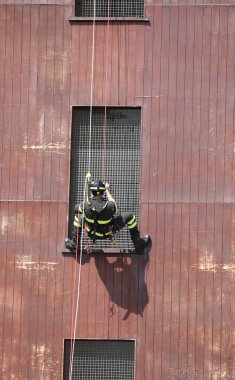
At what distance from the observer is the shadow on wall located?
19.9 meters

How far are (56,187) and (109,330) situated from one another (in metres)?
3.06

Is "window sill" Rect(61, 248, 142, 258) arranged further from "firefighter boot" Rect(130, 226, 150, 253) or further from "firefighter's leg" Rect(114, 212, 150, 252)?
"firefighter's leg" Rect(114, 212, 150, 252)

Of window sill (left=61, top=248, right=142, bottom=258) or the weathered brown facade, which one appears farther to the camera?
window sill (left=61, top=248, right=142, bottom=258)

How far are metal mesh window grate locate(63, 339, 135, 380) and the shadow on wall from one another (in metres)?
0.66

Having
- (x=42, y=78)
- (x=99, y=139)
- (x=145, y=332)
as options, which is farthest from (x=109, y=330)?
(x=42, y=78)

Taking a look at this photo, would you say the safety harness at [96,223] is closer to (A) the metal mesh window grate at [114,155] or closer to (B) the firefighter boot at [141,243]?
(B) the firefighter boot at [141,243]

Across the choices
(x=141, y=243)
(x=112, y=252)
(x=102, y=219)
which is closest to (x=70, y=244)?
(x=112, y=252)

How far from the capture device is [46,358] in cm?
1988

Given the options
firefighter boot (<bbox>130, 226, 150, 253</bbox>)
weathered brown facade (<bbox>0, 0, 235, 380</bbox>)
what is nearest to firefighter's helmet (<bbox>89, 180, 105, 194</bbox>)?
firefighter boot (<bbox>130, 226, 150, 253</bbox>)

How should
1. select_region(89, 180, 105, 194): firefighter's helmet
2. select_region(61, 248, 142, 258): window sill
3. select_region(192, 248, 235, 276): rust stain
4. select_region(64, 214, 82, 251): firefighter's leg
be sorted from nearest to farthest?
1. select_region(89, 180, 105, 194): firefighter's helmet
2. select_region(64, 214, 82, 251): firefighter's leg
3. select_region(192, 248, 235, 276): rust stain
4. select_region(61, 248, 142, 258): window sill

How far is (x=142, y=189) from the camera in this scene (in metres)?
20.2

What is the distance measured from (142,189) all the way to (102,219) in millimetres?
1315

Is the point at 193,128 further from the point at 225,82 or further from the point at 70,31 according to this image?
the point at 70,31

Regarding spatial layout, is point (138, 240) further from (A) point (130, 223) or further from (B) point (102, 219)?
(B) point (102, 219)
